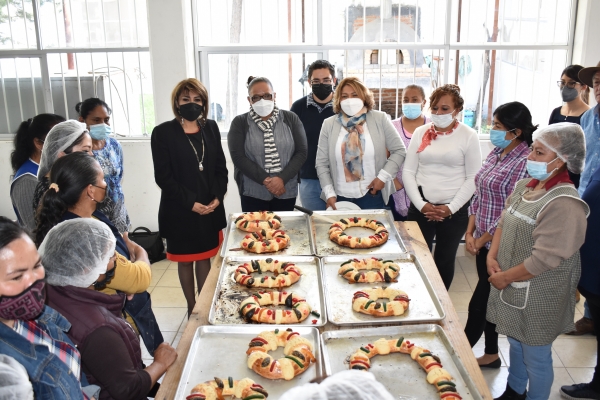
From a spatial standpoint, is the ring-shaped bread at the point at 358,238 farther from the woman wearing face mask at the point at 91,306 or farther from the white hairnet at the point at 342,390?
the white hairnet at the point at 342,390

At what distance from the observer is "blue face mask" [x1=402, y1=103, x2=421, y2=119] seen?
3.70 m

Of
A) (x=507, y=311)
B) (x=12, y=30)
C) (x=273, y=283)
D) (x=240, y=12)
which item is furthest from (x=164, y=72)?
(x=507, y=311)

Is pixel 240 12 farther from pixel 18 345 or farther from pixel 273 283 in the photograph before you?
pixel 18 345

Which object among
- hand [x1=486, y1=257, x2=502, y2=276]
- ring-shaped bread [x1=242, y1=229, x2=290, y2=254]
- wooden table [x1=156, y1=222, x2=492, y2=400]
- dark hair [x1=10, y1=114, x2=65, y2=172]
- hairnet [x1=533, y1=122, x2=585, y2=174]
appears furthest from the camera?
dark hair [x1=10, y1=114, x2=65, y2=172]

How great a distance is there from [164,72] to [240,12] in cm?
90

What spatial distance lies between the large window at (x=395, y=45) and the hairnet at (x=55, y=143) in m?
2.43

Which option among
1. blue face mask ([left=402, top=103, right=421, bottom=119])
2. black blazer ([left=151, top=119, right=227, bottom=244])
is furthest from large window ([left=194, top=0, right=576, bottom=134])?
black blazer ([left=151, top=119, right=227, bottom=244])

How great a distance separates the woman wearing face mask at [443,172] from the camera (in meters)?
3.06

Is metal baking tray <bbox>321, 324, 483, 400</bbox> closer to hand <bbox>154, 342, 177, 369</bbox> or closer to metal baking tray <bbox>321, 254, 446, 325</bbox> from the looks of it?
metal baking tray <bbox>321, 254, 446, 325</bbox>

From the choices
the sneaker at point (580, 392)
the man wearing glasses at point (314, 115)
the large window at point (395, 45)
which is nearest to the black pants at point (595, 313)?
the sneaker at point (580, 392)

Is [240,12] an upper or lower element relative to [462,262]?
upper

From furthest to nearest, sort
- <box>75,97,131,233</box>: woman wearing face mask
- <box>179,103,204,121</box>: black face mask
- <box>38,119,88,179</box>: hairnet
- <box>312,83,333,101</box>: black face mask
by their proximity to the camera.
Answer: <box>312,83,333,101</box>: black face mask, <box>75,97,131,233</box>: woman wearing face mask, <box>179,103,204,121</box>: black face mask, <box>38,119,88,179</box>: hairnet

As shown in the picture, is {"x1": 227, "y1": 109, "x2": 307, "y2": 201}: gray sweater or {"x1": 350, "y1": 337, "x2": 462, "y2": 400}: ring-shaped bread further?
{"x1": 227, "y1": 109, "x2": 307, "y2": 201}: gray sweater

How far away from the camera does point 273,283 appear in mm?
2270
